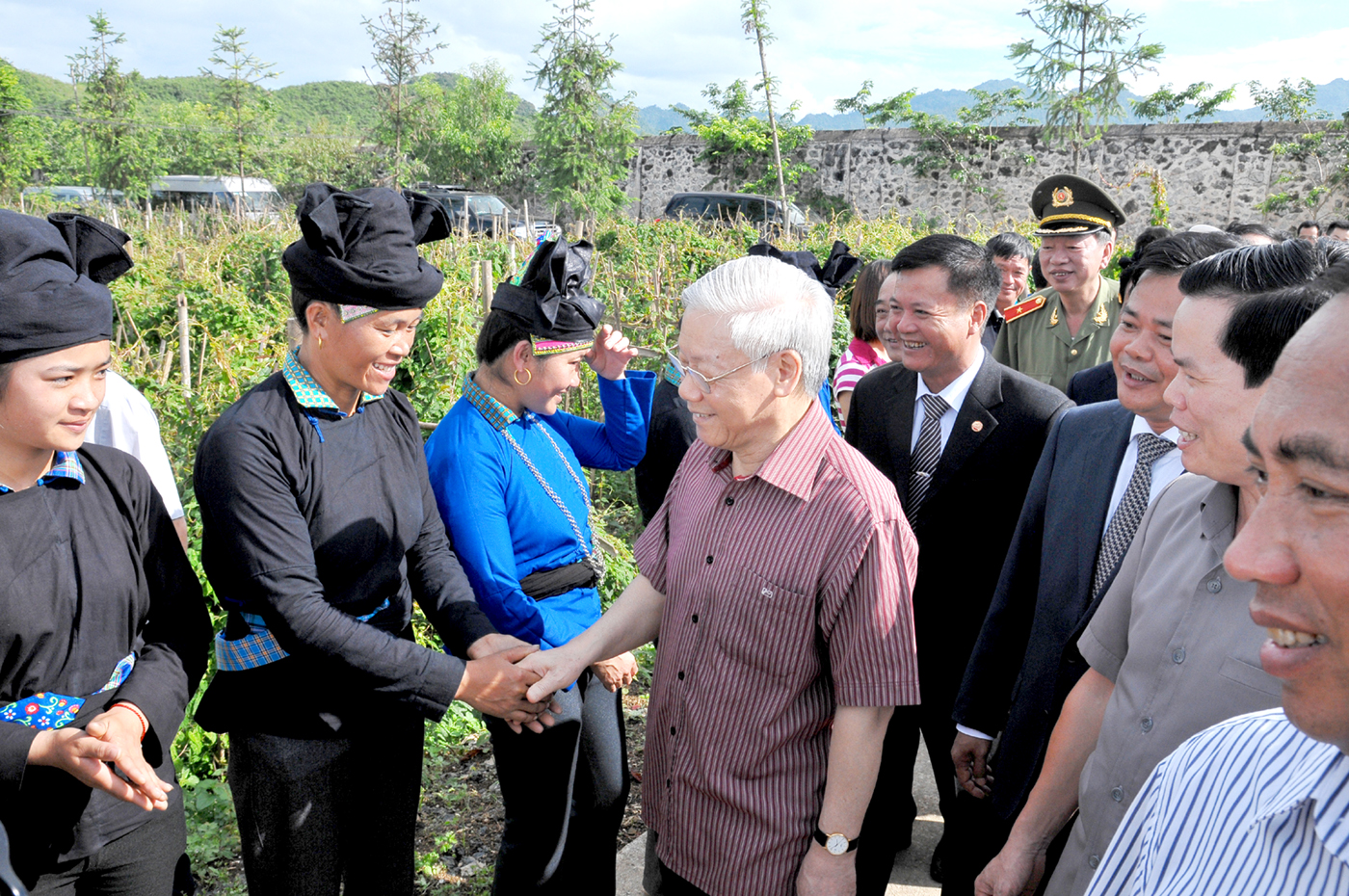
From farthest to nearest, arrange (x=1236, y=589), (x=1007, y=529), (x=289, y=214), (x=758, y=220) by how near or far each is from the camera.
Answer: (x=758, y=220) < (x=289, y=214) < (x=1007, y=529) < (x=1236, y=589)

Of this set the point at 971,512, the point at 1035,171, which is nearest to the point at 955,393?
the point at 971,512

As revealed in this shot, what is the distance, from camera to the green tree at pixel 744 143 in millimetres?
19250

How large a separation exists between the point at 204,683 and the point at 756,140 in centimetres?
1789

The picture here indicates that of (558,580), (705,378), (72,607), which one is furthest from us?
(558,580)

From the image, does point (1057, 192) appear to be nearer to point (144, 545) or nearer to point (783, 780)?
point (783, 780)

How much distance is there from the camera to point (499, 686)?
2152 millimetres

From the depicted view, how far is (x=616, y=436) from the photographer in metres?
3.12

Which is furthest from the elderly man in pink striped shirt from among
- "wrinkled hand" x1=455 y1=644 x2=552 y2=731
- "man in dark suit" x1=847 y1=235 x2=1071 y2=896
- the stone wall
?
the stone wall

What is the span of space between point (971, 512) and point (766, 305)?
132cm

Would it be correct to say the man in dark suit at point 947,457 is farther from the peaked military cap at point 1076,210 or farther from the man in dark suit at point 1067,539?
the peaked military cap at point 1076,210

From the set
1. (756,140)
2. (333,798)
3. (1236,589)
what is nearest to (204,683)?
(333,798)

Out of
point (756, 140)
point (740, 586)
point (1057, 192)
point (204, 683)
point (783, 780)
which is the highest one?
point (756, 140)

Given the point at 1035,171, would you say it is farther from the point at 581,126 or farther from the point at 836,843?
the point at 836,843

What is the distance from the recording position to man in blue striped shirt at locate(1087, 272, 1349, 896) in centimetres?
83
